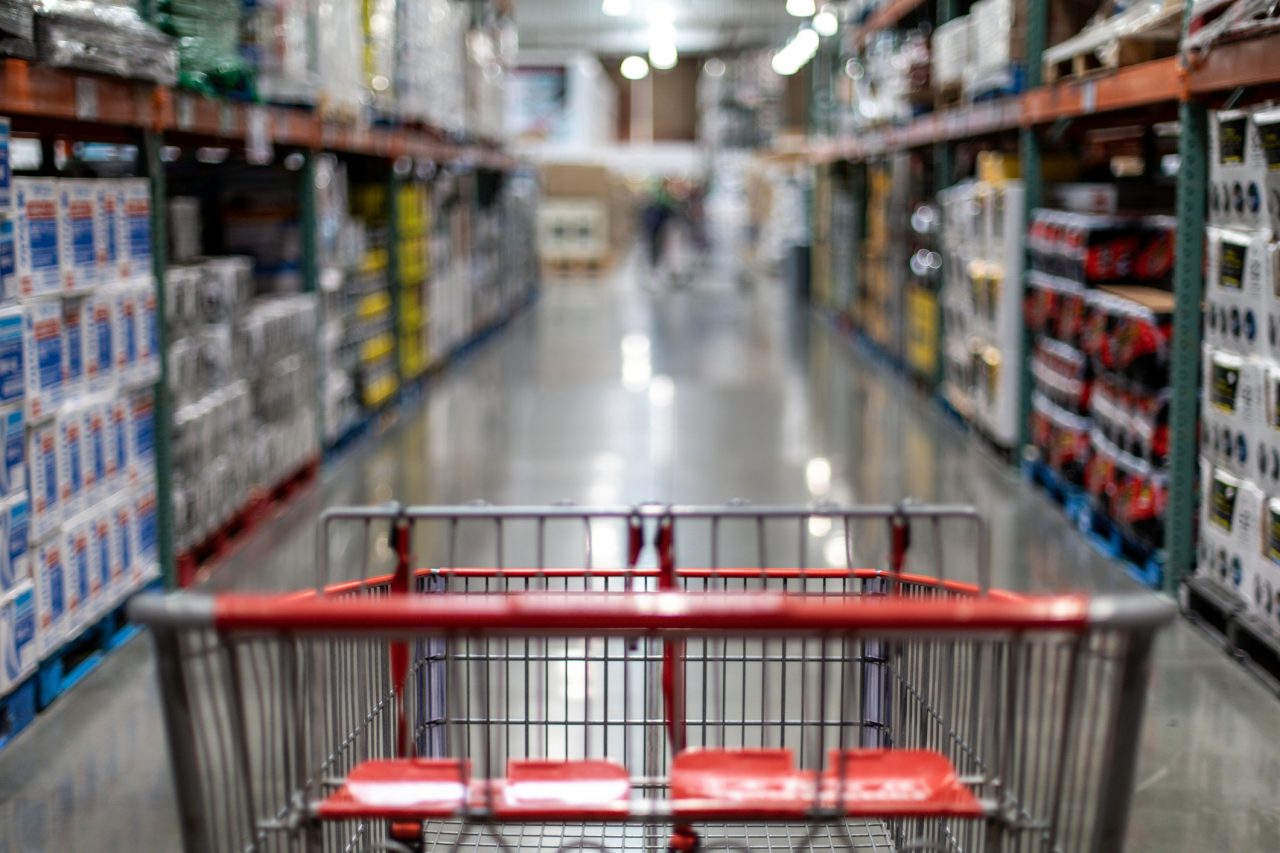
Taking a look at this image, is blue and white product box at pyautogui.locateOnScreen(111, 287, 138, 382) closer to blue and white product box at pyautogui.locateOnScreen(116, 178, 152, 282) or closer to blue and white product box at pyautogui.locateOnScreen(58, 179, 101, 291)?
blue and white product box at pyautogui.locateOnScreen(116, 178, 152, 282)

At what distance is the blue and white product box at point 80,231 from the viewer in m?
4.81

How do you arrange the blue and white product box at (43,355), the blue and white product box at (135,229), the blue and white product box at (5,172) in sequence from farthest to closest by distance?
the blue and white product box at (135,229) < the blue and white product box at (43,355) < the blue and white product box at (5,172)

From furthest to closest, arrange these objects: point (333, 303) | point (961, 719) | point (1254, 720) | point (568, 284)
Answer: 1. point (568, 284)
2. point (333, 303)
3. point (1254, 720)
4. point (961, 719)

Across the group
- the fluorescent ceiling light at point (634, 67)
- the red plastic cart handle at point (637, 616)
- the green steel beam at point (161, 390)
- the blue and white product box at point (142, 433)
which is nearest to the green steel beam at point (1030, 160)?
the green steel beam at point (161, 390)

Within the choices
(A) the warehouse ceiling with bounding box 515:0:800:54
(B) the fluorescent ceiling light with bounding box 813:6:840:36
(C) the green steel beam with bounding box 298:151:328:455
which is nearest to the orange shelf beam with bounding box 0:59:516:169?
(C) the green steel beam with bounding box 298:151:328:455

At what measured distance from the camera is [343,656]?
8.97 feet

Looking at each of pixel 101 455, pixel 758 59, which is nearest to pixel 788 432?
pixel 101 455

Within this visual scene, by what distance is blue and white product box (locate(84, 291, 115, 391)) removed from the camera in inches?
197

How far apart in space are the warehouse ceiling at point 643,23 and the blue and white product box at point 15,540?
1174 inches

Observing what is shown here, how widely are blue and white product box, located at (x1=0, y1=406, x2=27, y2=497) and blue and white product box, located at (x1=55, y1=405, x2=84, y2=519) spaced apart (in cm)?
29

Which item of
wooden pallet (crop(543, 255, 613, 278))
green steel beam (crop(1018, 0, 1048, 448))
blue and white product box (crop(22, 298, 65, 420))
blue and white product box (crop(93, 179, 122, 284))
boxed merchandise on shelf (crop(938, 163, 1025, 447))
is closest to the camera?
blue and white product box (crop(22, 298, 65, 420))

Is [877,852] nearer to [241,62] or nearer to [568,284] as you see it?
[241,62]

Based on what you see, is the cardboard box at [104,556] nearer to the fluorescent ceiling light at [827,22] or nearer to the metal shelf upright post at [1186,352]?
the metal shelf upright post at [1186,352]

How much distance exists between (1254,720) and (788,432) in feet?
18.6
